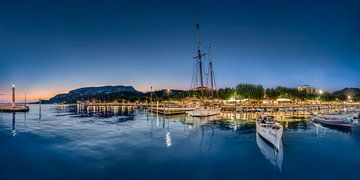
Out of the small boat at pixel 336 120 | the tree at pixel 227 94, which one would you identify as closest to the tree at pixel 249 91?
the tree at pixel 227 94

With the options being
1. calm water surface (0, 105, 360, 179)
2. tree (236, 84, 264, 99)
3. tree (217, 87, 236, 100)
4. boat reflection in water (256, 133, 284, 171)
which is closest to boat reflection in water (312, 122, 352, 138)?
calm water surface (0, 105, 360, 179)

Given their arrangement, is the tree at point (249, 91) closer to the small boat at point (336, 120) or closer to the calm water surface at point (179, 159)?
the small boat at point (336, 120)

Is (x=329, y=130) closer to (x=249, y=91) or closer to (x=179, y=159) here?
(x=179, y=159)

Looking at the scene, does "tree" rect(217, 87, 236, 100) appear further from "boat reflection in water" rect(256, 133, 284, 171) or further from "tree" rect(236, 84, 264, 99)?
"boat reflection in water" rect(256, 133, 284, 171)

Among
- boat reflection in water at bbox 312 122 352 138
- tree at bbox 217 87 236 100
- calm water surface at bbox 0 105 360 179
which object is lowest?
boat reflection in water at bbox 312 122 352 138

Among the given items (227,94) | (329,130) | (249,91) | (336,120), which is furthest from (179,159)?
(227,94)

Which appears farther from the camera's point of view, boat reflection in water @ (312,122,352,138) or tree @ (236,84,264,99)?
tree @ (236,84,264,99)

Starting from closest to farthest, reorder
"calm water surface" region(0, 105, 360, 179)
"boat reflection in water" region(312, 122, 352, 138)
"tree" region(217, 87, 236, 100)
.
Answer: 1. "calm water surface" region(0, 105, 360, 179)
2. "boat reflection in water" region(312, 122, 352, 138)
3. "tree" region(217, 87, 236, 100)

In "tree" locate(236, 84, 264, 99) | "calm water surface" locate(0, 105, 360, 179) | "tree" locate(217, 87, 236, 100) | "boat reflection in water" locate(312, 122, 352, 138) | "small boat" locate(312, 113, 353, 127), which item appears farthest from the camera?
"tree" locate(217, 87, 236, 100)

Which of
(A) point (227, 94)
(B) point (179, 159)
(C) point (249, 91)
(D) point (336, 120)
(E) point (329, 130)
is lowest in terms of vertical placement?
(E) point (329, 130)

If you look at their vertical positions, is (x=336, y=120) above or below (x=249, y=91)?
below

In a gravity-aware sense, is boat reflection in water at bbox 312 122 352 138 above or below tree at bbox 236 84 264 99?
below

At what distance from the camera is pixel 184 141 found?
26391mm

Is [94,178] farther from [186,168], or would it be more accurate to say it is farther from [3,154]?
[3,154]
